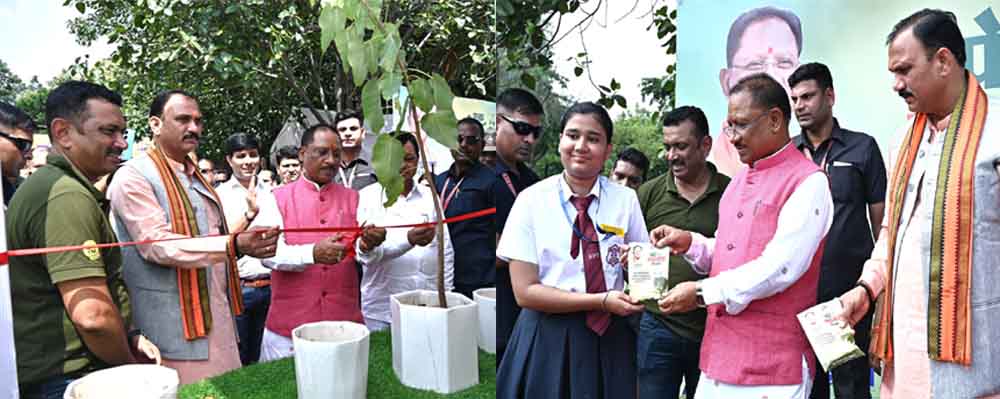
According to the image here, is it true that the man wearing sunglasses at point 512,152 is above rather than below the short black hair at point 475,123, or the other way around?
below

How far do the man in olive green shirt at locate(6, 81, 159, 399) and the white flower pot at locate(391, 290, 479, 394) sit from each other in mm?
957

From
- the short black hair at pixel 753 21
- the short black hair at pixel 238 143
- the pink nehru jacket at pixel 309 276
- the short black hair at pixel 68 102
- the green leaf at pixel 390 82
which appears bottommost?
the pink nehru jacket at pixel 309 276

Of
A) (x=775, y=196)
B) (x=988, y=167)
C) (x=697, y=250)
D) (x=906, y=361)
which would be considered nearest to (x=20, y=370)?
(x=697, y=250)

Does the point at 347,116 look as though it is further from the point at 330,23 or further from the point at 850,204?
the point at 850,204

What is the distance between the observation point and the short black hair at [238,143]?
2.78 m

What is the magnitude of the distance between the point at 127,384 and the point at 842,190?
7.15 feet

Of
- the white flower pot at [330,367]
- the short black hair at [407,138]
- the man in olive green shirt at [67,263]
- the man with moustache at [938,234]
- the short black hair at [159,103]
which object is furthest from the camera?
the short black hair at [407,138]

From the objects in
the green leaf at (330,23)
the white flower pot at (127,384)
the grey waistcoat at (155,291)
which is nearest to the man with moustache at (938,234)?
the green leaf at (330,23)

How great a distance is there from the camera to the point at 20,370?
2.11 metres

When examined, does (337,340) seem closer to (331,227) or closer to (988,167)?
(331,227)

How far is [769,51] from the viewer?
2.14 metres

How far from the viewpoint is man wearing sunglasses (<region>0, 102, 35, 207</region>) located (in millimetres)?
2125

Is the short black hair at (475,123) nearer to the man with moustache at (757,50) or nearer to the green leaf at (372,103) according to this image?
the green leaf at (372,103)

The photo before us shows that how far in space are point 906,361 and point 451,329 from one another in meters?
1.49
